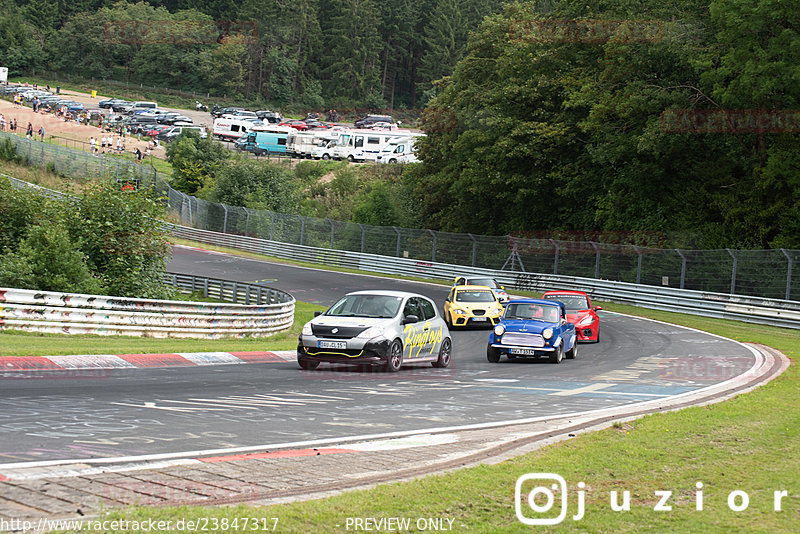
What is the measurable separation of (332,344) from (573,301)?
11.2m

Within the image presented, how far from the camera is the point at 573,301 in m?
25.0

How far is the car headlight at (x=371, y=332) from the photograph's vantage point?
15.7m

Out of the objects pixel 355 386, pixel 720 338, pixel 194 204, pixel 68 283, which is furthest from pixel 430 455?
pixel 194 204

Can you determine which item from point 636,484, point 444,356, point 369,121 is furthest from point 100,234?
point 369,121

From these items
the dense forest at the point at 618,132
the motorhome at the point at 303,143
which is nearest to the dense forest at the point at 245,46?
the motorhome at the point at 303,143

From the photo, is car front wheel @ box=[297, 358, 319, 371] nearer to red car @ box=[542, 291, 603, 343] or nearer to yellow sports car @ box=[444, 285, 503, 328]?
red car @ box=[542, 291, 603, 343]

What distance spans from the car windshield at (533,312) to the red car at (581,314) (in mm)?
3903

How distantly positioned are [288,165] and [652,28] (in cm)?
4642

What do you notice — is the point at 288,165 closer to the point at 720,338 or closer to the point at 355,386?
the point at 720,338

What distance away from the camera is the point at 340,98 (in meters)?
137

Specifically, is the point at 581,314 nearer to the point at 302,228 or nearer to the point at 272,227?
the point at 302,228

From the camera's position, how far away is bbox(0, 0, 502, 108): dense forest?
133 metres

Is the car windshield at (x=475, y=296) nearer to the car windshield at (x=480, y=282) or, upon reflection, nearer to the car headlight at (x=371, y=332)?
the car windshield at (x=480, y=282)

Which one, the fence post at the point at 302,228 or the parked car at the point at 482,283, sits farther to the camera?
the fence post at the point at 302,228
